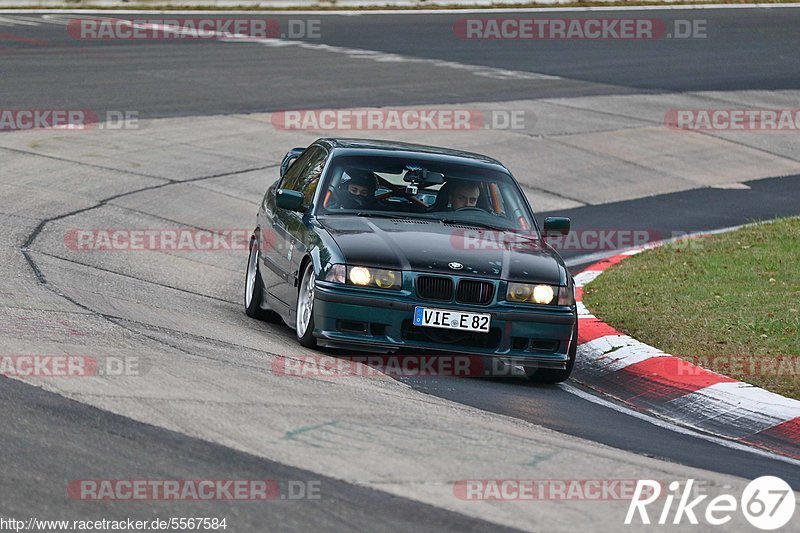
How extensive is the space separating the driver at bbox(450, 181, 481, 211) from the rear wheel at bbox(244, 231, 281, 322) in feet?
5.26

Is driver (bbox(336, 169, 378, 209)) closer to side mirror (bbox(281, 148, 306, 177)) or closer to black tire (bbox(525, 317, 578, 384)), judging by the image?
black tire (bbox(525, 317, 578, 384))

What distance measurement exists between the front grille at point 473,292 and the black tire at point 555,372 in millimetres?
667

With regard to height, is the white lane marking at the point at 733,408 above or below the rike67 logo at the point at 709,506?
below

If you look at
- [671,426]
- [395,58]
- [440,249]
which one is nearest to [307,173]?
Answer: [440,249]

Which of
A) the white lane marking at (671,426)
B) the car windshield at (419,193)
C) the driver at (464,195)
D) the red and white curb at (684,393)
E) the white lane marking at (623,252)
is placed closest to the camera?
the white lane marking at (671,426)

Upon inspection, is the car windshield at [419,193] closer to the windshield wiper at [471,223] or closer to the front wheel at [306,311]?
the windshield wiper at [471,223]

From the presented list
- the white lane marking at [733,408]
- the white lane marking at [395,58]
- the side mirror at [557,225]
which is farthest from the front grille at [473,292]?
the white lane marking at [395,58]

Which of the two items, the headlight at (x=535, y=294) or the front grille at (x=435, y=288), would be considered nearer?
the front grille at (x=435, y=288)

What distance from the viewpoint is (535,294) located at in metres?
8.99

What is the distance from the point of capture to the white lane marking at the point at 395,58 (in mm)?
26562

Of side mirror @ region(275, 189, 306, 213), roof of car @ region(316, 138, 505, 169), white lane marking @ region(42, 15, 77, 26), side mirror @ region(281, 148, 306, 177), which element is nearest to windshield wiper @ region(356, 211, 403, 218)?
side mirror @ region(275, 189, 306, 213)

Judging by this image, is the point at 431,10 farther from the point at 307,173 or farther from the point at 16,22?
the point at 307,173

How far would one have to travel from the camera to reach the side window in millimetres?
10367

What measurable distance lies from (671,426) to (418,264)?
1908mm
